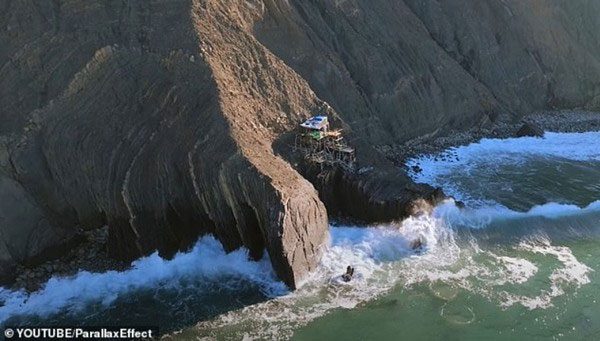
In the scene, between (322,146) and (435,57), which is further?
(435,57)

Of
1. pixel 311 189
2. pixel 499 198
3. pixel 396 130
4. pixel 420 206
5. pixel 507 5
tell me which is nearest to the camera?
pixel 311 189

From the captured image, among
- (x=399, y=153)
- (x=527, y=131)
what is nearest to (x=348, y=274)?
(x=399, y=153)

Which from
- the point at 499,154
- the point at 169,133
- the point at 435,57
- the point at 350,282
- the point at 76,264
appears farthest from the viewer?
the point at 435,57

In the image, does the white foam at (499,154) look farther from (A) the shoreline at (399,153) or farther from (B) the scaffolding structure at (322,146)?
(B) the scaffolding structure at (322,146)

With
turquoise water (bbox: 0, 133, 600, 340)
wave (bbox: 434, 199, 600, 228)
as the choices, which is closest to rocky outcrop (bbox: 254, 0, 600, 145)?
wave (bbox: 434, 199, 600, 228)

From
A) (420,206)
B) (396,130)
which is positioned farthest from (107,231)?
(396,130)

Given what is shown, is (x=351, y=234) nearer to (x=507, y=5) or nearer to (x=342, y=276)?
(x=342, y=276)

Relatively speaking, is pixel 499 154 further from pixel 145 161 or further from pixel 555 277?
pixel 145 161
